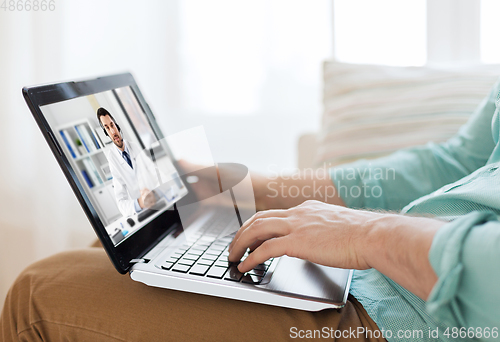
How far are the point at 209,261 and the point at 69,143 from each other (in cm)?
26

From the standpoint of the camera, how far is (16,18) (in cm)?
110

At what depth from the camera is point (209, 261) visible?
1.87 feet

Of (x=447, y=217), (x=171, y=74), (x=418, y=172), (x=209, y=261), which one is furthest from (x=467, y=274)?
(x=171, y=74)

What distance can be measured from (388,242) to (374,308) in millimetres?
121

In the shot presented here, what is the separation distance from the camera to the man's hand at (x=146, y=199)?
0.64m

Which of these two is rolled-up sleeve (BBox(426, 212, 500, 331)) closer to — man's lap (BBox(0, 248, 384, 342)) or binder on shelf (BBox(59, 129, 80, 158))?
man's lap (BBox(0, 248, 384, 342))

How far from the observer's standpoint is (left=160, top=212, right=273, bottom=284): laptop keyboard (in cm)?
53

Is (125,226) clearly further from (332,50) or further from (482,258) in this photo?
(332,50)

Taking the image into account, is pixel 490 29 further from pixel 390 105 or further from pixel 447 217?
pixel 447 217

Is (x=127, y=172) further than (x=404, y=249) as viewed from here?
Yes

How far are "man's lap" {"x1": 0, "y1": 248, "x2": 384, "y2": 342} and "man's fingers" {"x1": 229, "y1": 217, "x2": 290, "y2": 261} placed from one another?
0.08 meters

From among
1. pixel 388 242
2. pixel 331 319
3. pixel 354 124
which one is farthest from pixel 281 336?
pixel 354 124

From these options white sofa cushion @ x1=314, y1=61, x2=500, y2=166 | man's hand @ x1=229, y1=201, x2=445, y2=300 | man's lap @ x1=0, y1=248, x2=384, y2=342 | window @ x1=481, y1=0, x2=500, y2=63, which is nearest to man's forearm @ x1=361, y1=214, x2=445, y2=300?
man's hand @ x1=229, y1=201, x2=445, y2=300

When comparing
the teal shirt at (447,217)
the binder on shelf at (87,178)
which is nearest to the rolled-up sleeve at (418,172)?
the teal shirt at (447,217)
